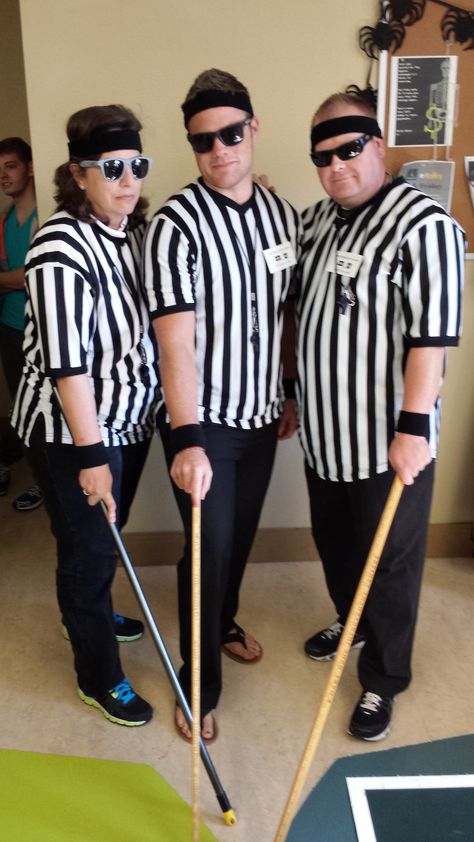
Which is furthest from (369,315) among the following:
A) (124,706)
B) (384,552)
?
(124,706)

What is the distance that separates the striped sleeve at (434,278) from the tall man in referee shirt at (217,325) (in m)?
0.38

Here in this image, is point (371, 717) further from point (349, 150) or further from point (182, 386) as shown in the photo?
point (349, 150)

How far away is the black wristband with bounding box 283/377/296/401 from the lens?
2.17 meters

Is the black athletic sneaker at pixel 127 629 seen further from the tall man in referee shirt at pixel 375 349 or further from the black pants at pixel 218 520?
the tall man in referee shirt at pixel 375 349

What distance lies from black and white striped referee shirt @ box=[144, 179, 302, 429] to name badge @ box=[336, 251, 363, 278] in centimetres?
18

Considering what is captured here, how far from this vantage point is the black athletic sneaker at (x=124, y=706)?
2096 millimetres

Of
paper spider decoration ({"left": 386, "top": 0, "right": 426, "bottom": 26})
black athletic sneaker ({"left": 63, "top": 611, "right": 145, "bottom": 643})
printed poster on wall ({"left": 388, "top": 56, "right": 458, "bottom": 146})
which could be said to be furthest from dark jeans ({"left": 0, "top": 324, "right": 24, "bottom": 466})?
paper spider decoration ({"left": 386, "top": 0, "right": 426, "bottom": 26})

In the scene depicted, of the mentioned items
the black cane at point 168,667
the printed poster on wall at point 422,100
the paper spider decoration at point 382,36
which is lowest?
the black cane at point 168,667

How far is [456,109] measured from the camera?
7.86 ft

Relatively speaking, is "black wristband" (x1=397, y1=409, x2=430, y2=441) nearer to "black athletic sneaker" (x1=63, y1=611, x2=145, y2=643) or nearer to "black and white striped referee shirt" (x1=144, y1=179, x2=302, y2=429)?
"black and white striped referee shirt" (x1=144, y1=179, x2=302, y2=429)

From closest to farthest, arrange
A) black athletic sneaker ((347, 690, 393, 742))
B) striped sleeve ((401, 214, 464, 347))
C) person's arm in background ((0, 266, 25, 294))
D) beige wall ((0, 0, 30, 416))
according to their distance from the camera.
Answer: striped sleeve ((401, 214, 464, 347)), black athletic sneaker ((347, 690, 393, 742)), person's arm in background ((0, 266, 25, 294)), beige wall ((0, 0, 30, 416))

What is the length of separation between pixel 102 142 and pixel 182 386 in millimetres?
630

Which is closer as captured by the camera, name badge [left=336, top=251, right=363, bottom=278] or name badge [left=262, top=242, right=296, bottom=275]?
name badge [left=336, top=251, right=363, bottom=278]

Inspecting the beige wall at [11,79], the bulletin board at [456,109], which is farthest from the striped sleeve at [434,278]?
the beige wall at [11,79]
